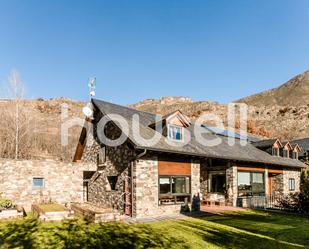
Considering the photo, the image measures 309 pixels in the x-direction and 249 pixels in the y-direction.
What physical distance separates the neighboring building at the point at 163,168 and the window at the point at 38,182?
3.73 m

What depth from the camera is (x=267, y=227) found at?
1339cm

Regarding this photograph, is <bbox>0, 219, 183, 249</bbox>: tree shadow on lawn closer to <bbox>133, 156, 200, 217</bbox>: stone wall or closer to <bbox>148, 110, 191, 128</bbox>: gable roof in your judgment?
<bbox>133, 156, 200, 217</bbox>: stone wall

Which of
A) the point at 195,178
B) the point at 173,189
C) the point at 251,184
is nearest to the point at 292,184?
the point at 251,184

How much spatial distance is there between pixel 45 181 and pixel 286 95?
113727 mm

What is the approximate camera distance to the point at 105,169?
18.6 metres

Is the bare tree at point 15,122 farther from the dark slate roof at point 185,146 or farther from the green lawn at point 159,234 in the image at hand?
the green lawn at point 159,234

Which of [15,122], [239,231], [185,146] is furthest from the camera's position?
[15,122]

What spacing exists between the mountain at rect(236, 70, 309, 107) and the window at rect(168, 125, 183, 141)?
92822 millimetres

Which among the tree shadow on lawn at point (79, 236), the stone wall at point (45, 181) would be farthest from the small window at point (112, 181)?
the tree shadow on lawn at point (79, 236)

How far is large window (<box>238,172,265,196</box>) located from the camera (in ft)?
71.9

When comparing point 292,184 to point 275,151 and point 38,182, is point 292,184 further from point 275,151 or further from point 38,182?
point 38,182

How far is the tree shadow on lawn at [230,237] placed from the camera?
10.2m

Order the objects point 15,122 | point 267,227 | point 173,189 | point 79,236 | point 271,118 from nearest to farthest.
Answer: point 79,236, point 267,227, point 173,189, point 15,122, point 271,118

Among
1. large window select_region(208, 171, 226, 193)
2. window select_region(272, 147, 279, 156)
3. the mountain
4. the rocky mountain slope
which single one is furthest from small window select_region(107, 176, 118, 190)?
the mountain
